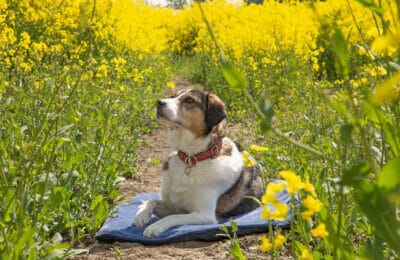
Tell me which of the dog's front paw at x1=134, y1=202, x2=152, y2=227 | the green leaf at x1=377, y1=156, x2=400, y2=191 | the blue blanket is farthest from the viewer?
the dog's front paw at x1=134, y1=202, x2=152, y2=227

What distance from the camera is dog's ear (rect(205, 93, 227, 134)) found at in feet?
14.4

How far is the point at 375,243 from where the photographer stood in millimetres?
1708

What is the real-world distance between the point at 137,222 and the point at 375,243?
274cm

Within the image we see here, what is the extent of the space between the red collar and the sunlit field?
421 millimetres

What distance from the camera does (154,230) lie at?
3959 mm

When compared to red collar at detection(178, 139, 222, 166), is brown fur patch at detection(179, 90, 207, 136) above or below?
above

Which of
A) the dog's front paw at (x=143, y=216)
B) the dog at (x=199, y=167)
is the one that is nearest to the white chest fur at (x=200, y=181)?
the dog at (x=199, y=167)

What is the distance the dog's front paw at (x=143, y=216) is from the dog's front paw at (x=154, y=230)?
0.90 feet

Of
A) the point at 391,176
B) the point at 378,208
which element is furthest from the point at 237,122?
the point at 391,176

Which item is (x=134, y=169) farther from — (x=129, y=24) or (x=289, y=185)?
(x=129, y=24)

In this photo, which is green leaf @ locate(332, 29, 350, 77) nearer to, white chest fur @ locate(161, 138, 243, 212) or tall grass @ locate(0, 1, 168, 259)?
tall grass @ locate(0, 1, 168, 259)

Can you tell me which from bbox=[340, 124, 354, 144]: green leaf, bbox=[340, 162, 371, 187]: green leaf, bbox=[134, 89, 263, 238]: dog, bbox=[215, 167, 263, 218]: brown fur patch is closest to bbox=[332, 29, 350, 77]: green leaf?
bbox=[340, 124, 354, 144]: green leaf

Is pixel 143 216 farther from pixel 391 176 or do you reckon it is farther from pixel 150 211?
pixel 391 176

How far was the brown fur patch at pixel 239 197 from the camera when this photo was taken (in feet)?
14.5
